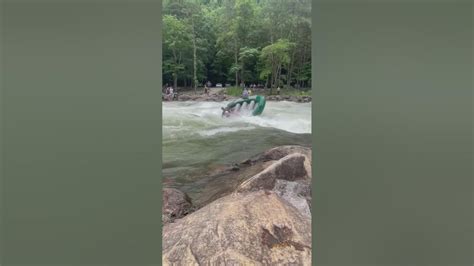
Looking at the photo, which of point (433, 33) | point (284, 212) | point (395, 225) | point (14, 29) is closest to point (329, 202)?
point (284, 212)

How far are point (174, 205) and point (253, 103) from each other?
838mm

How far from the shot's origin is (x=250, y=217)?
1927mm

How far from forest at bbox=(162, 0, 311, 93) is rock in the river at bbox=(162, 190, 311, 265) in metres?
0.82

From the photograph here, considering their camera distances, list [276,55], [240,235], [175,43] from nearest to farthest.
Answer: [240,235], [175,43], [276,55]

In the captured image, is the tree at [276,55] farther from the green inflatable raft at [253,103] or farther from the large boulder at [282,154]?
the large boulder at [282,154]

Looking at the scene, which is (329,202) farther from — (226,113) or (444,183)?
(226,113)

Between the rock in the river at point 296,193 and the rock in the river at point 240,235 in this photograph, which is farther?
the rock in the river at point 296,193

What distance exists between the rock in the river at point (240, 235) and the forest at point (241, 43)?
0.82 meters

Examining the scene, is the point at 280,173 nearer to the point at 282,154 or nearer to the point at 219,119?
the point at 282,154

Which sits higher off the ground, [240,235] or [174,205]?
[174,205]

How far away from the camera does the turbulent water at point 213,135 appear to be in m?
2.01

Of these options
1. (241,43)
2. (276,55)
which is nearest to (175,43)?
(241,43)

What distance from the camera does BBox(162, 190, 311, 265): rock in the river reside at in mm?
1818

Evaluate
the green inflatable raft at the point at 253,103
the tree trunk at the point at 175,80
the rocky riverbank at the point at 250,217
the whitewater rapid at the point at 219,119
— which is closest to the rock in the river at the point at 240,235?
the rocky riverbank at the point at 250,217
